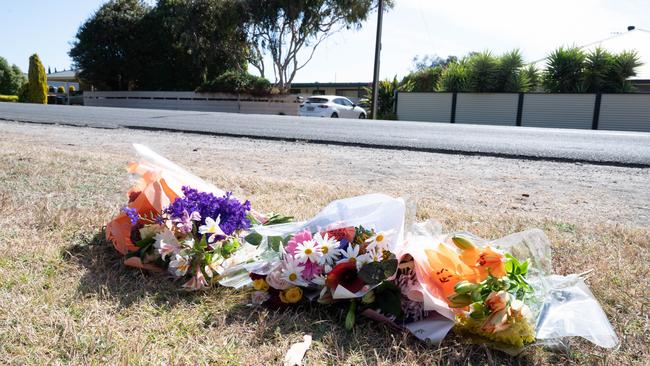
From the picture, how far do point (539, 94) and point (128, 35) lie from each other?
90.9 ft

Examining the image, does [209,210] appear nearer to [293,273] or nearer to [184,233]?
[184,233]

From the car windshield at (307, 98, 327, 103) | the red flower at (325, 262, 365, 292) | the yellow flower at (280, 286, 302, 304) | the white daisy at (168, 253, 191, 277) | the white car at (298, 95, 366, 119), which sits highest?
the car windshield at (307, 98, 327, 103)

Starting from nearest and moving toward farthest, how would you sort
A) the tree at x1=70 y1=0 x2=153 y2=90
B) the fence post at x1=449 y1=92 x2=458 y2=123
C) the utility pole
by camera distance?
the fence post at x1=449 y1=92 x2=458 y2=123
the utility pole
the tree at x1=70 y1=0 x2=153 y2=90

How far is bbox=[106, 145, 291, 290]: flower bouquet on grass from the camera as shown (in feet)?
6.98

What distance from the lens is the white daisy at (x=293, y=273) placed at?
193 centimetres

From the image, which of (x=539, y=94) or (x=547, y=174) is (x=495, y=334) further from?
(x=539, y=94)

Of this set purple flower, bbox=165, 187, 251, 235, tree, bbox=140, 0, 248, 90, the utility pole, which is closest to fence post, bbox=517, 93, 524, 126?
the utility pole

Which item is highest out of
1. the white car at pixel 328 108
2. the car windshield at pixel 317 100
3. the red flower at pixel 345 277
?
the car windshield at pixel 317 100

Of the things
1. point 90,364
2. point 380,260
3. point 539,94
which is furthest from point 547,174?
point 539,94

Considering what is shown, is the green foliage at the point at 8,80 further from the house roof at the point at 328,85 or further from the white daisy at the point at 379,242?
the white daisy at the point at 379,242

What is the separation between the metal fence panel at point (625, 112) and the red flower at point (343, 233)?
63.6ft

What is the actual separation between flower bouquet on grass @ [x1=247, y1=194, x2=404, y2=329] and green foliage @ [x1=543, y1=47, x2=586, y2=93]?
21492 mm

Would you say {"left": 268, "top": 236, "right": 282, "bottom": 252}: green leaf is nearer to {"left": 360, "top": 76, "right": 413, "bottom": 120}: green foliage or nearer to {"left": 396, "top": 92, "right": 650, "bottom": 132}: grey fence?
{"left": 396, "top": 92, "right": 650, "bottom": 132}: grey fence

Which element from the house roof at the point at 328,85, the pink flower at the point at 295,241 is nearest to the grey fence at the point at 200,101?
the house roof at the point at 328,85
